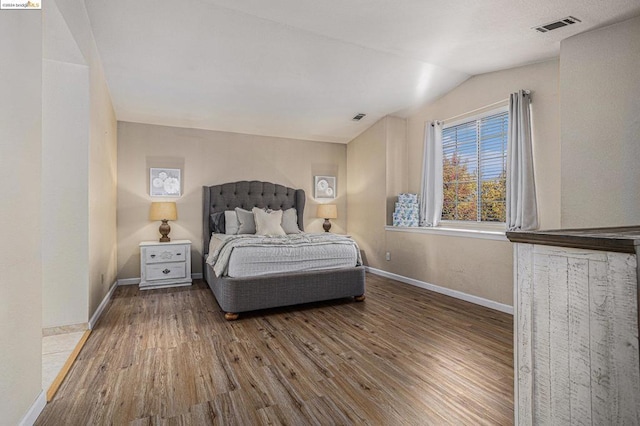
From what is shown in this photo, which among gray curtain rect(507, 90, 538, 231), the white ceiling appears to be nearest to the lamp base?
the white ceiling

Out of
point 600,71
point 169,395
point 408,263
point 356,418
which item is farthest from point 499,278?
point 169,395

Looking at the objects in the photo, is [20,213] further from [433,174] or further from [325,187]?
[325,187]

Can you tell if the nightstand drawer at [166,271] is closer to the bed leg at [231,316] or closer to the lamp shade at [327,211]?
the bed leg at [231,316]

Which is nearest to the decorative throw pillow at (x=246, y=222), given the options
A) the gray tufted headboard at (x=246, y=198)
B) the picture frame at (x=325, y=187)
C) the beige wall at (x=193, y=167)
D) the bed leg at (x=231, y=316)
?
the gray tufted headboard at (x=246, y=198)

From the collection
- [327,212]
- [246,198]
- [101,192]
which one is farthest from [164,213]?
[327,212]

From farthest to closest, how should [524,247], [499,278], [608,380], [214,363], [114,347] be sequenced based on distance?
[499,278] → [114,347] → [214,363] → [524,247] → [608,380]

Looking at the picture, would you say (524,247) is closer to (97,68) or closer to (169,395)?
(169,395)

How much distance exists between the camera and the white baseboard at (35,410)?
1.55 metres

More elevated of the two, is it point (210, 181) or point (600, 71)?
point (600, 71)

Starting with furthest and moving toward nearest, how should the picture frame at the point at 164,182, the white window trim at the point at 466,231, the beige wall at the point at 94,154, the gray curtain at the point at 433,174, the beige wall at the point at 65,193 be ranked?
the picture frame at the point at 164,182 < the gray curtain at the point at 433,174 < the white window trim at the point at 466,231 < the beige wall at the point at 65,193 < the beige wall at the point at 94,154

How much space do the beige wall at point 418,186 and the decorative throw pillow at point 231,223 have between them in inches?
89.1

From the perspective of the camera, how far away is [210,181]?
5168mm

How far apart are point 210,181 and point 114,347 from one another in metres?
3.07

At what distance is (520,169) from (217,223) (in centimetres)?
410
